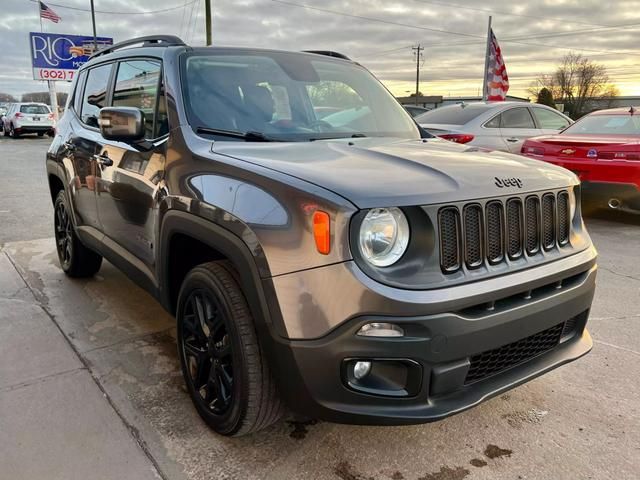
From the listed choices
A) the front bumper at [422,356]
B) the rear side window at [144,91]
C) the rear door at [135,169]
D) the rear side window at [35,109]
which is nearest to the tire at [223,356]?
the front bumper at [422,356]

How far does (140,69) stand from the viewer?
3.43 metres

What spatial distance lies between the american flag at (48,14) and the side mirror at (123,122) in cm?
2968

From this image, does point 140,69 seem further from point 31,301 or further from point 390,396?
point 390,396

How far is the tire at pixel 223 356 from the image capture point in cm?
220

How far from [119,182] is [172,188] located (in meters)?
0.84

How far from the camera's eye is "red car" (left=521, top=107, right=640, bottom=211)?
6.52m

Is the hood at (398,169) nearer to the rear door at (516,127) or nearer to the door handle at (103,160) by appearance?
the door handle at (103,160)

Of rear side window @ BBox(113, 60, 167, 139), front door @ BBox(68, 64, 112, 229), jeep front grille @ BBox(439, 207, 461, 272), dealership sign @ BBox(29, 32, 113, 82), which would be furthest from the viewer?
dealership sign @ BBox(29, 32, 113, 82)

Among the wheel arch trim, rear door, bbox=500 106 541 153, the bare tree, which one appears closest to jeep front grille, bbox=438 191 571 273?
the wheel arch trim

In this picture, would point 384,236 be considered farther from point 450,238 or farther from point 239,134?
point 239,134

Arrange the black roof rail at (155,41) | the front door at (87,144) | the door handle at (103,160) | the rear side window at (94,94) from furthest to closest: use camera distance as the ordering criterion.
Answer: the rear side window at (94,94)
the front door at (87,144)
the door handle at (103,160)
the black roof rail at (155,41)

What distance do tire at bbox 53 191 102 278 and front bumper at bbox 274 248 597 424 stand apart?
3129mm

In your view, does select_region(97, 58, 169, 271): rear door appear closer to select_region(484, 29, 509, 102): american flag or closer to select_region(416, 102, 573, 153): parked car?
select_region(416, 102, 573, 153): parked car

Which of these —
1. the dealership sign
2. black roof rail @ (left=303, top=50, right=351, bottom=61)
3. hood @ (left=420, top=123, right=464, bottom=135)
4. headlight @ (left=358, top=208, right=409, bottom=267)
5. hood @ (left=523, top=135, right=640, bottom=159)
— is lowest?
headlight @ (left=358, top=208, right=409, bottom=267)
